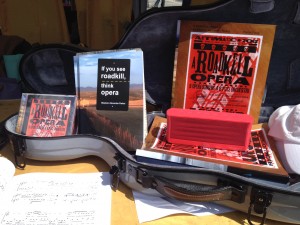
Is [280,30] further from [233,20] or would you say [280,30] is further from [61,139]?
[61,139]

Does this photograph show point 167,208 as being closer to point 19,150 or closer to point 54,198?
point 54,198

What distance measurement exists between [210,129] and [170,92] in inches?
7.6

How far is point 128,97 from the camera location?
22.8 inches

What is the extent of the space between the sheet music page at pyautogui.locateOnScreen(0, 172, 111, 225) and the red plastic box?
18cm

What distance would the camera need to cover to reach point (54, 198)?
50 cm

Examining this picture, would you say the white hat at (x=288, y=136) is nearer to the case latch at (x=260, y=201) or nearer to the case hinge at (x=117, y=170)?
the case latch at (x=260, y=201)

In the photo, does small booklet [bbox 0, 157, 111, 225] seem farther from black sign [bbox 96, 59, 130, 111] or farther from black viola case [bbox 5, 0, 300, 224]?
black sign [bbox 96, 59, 130, 111]

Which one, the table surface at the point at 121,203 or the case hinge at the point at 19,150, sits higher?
the case hinge at the point at 19,150

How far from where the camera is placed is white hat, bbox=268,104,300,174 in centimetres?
49

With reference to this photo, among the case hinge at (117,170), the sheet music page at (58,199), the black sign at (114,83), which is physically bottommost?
the sheet music page at (58,199)

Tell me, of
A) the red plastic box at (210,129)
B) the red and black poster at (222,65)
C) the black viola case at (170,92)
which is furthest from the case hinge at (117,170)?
the red and black poster at (222,65)

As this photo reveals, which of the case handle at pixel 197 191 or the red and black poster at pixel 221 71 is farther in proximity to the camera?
the red and black poster at pixel 221 71

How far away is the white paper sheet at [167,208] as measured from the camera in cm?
49

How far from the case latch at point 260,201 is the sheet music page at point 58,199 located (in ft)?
0.81
